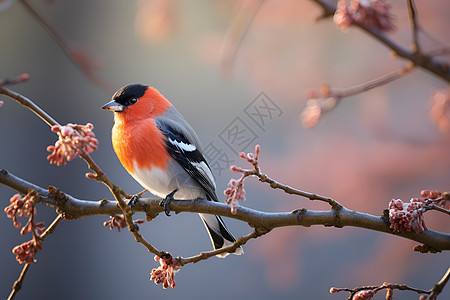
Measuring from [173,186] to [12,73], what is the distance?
17.8 ft

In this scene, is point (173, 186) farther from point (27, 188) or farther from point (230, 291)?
point (230, 291)

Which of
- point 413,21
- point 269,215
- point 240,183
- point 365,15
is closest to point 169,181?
point 269,215

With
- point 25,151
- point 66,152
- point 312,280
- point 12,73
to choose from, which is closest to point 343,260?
point 312,280

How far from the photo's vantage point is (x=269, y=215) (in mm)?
1517

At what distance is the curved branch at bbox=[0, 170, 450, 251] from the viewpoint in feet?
4.71

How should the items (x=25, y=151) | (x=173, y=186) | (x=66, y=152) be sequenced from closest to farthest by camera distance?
(x=66, y=152), (x=173, y=186), (x=25, y=151)

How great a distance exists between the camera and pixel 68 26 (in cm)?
663

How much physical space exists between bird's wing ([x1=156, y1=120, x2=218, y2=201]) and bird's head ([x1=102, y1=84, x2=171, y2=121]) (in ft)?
0.32

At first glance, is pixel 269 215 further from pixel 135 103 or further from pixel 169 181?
pixel 135 103

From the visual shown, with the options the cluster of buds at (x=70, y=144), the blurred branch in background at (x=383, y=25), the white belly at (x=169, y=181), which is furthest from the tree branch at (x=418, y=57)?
the white belly at (x=169, y=181)

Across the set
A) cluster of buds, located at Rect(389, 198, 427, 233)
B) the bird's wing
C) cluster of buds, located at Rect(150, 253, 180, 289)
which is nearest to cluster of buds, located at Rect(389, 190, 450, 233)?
cluster of buds, located at Rect(389, 198, 427, 233)

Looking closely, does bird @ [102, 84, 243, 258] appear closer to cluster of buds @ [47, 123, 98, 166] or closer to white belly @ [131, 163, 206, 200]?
white belly @ [131, 163, 206, 200]

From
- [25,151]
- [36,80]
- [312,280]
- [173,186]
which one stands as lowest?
[312,280]

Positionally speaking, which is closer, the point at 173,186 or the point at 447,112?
the point at 447,112
